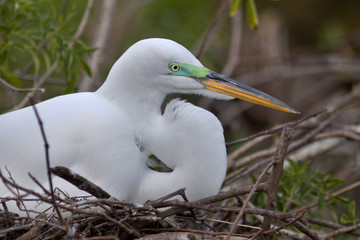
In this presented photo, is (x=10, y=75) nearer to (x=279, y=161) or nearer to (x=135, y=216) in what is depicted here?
(x=135, y=216)

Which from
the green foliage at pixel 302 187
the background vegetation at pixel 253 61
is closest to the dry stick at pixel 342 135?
the background vegetation at pixel 253 61

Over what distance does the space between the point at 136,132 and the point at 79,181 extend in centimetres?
51

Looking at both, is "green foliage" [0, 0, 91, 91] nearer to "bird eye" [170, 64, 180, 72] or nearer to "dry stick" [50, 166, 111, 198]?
"bird eye" [170, 64, 180, 72]

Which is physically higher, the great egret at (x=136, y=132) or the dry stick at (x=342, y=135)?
the great egret at (x=136, y=132)

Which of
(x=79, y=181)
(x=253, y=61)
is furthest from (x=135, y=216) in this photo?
(x=253, y=61)

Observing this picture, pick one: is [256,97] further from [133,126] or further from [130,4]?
[130,4]

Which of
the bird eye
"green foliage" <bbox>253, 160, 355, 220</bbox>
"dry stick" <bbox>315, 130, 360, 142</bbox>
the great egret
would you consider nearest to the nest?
the great egret

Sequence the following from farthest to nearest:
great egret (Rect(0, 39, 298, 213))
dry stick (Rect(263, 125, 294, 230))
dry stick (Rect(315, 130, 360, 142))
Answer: dry stick (Rect(315, 130, 360, 142)) → great egret (Rect(0, 39, 298, 213)) → dry stick (Rect(263, 125, 294, 230))

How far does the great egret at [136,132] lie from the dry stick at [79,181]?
0.66 feet

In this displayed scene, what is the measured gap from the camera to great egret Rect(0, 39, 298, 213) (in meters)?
2.43

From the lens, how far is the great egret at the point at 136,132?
2.43 metres

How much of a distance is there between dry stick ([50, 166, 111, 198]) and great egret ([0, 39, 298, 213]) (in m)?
0.20

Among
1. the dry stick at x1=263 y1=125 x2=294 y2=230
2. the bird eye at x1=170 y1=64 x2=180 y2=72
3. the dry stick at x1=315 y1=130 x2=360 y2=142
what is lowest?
the dry stick at x1=315 y1=130 x2=360 y2=142

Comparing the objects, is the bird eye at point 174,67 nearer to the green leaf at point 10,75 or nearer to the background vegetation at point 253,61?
the background vegetation at point 253,61
